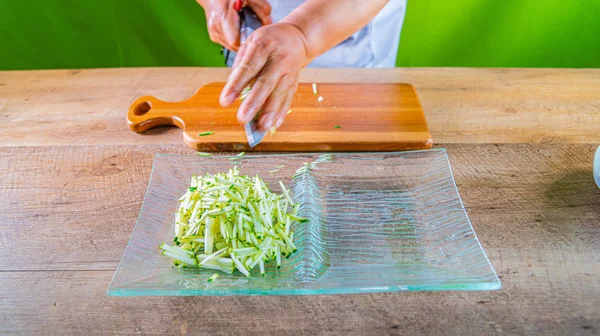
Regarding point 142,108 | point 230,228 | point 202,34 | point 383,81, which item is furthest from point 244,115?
point 202,34

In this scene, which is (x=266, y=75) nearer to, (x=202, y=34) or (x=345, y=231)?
(x=345, y=231)

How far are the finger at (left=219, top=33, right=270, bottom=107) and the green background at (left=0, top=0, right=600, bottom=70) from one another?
58.9 inches

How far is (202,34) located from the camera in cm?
282

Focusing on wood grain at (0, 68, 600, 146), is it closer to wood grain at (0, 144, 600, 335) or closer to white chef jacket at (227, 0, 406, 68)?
wood grain at (0, 144, 600, 335)

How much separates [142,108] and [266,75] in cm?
56

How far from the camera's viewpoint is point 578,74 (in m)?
1.93

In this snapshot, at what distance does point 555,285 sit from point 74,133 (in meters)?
1.42

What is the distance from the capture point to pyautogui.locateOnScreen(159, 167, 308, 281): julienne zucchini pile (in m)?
1.08

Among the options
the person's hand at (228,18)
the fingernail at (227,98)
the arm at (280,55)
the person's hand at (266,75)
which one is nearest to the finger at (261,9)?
the person's hand at (228,18)

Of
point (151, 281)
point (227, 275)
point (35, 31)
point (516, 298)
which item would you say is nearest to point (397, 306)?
point (516, 298)

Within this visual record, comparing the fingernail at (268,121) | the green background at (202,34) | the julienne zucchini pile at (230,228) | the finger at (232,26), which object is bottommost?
the green background at (202,34)

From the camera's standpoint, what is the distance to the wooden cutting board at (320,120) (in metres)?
1.52

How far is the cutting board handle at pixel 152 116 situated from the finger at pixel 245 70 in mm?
346

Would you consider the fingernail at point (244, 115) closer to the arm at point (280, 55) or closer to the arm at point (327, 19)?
the arm at point (280, 55)
